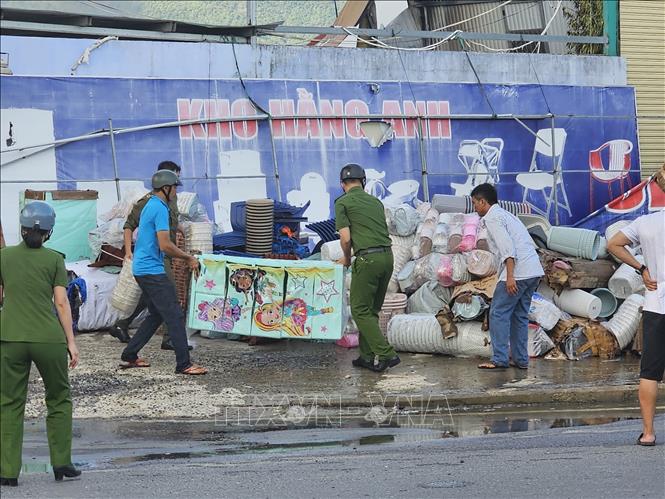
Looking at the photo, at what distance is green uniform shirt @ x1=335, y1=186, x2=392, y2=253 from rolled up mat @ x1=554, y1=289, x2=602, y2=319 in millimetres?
2442

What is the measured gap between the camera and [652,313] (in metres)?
7.35

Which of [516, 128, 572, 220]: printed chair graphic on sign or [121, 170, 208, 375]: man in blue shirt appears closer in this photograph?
[121, 170, 208, 375]: man in blue shirt

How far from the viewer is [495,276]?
11.6 meters

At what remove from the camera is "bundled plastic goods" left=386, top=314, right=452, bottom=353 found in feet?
37.7

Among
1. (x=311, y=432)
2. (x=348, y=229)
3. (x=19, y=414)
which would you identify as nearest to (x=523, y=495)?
(x=311, y=432)

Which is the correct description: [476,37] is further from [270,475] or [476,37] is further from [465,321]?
[270,475]

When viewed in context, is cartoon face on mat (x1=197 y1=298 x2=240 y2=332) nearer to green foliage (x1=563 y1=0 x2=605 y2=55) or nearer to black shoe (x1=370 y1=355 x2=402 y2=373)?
black shoe (x1=370 y1=355 x2=402 y2=373)

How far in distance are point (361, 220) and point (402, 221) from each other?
2304mm

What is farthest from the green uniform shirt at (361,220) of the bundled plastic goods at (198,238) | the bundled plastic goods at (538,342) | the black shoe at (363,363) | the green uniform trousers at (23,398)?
the green uniform trousers at (23,398)

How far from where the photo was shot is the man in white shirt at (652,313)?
732cm

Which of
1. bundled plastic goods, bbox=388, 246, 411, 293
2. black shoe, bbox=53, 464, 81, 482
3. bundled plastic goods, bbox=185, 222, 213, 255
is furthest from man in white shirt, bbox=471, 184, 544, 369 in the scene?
black shoe, bbox=53, 464, 81, 482

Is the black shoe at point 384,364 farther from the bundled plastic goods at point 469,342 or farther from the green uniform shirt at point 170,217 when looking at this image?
the green uniform shirt at point 170,217

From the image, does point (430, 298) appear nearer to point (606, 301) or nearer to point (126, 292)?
point (606, 301)

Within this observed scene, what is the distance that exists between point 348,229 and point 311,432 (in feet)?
8.76
